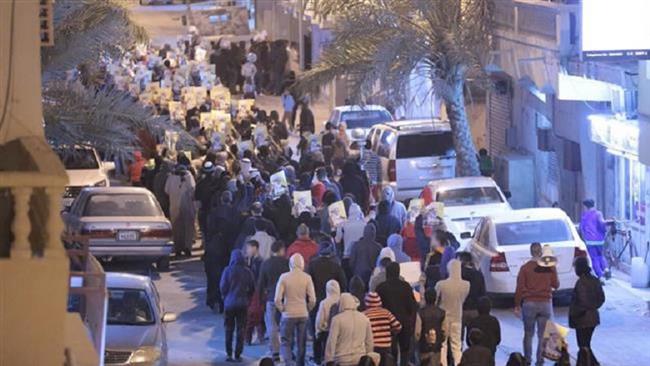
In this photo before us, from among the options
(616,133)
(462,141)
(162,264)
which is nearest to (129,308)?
(162,264)

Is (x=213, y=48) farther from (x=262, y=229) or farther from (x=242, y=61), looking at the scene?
(x=262, y=229)

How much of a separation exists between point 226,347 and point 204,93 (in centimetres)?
2276

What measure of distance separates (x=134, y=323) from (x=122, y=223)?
841cm

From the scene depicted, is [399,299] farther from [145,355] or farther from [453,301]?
[145,355]

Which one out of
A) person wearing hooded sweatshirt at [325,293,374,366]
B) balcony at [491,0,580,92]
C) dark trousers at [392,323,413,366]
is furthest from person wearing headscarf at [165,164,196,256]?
person wearing hooded sweatshirt at [325,293,374,366]

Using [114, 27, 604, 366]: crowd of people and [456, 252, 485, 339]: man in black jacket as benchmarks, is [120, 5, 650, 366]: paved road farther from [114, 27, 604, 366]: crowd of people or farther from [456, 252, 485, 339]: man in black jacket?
[456, 252, 485, 339]: man in black jacket

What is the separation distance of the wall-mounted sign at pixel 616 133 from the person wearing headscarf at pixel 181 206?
6.79m

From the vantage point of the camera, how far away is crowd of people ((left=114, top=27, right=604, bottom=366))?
16453mm

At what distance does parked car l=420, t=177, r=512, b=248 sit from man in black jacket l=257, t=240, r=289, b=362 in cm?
691

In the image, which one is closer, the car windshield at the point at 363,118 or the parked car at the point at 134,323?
the parked car at the point at 134,323

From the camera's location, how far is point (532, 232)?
72.4 feet

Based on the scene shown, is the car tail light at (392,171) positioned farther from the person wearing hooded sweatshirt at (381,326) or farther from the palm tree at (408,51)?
the person wearing hooded sweatshirt at (381,326)

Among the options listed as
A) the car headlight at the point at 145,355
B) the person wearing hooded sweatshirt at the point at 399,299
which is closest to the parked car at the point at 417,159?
the person wearing hooded sweatshirt at the point at 399,299

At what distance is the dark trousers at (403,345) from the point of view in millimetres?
17422
